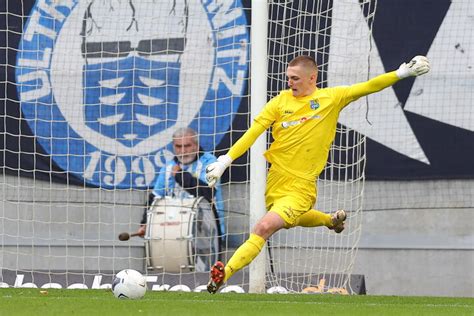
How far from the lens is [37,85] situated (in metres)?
12.6

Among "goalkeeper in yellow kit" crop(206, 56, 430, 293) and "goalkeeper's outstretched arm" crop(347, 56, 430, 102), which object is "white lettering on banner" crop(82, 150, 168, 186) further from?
"goalkeeper's outstretched arm" crop(347, 56, 430, 102)

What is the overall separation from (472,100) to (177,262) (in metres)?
3.54

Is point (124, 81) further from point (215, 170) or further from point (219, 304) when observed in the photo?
point (219, 304)

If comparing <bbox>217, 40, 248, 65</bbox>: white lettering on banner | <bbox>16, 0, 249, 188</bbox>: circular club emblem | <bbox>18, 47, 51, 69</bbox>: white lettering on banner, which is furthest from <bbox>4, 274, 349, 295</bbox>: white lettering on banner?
<bbox>217, 40, 248, 65</bbox>: white lettering on banner

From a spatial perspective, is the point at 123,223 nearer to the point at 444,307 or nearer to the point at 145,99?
the point at 145,99

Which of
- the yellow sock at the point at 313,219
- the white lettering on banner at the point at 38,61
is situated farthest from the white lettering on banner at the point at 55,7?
the yellow sock at the point at 313,219

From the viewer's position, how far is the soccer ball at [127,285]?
880 cm

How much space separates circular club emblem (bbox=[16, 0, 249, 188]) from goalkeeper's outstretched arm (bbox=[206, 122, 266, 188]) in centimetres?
312

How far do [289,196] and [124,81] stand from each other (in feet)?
12.1

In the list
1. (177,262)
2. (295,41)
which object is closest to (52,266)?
(177,262)

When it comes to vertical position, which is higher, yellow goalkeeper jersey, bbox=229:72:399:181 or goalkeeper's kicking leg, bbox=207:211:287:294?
yellow goalkeeper jersey, bbox=229:72:399:181

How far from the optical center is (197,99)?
41.2ft

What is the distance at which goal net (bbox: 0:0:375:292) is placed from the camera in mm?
12367

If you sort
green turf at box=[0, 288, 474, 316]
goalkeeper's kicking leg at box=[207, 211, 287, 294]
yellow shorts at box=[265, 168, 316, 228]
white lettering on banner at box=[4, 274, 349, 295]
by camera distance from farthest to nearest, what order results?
white lettering on banner at box=[4, 274, 349, 295] → yellow shorts at box=[265, 168, 316, 228] → goalkeeper's kicking leg at box=[207, 211, 287, 294] → green turf at box=[0, 288, 474, 316]
